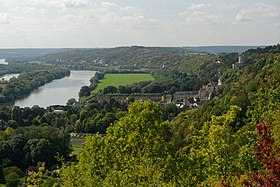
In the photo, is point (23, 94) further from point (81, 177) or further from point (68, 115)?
point (81, 177)

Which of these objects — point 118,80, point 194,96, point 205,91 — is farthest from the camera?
point 118,80

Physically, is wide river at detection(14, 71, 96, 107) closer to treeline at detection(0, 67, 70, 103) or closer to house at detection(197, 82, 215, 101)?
treeline at detection(0, 67, 70, 103)

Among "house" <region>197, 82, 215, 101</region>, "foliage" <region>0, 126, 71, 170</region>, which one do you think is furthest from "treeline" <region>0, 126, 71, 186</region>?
"house" <region>197, 82, 215, 101</region>

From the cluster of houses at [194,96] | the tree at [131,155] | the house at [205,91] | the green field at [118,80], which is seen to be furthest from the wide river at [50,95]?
the tree at [131,155]

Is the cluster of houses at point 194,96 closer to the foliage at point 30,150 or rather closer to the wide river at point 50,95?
the wide river at point 50,95

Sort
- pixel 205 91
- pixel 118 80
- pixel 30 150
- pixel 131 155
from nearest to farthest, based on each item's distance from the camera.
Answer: pixel 131 155
pixel 30 150
pixel 205 91
pixel 118 80

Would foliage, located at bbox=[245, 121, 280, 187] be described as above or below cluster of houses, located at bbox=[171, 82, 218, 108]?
above

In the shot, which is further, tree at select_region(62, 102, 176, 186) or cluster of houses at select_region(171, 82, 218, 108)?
cluster of houses at select_region(171, 82, 218, 108)

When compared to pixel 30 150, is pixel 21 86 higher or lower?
higher

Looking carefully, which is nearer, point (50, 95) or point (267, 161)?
point (267, 161)

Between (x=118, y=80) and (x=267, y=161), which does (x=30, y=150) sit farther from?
(x=118, y=80)

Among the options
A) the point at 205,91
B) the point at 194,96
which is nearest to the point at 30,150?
the point at 205,91
